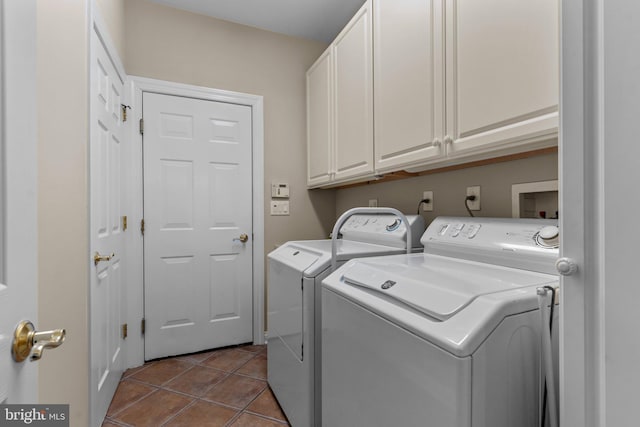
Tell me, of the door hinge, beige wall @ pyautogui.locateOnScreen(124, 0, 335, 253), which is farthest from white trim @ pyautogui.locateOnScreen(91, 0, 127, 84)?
beige wall @ pyautogui.locateOnScreen(124, 0, 335, 253)

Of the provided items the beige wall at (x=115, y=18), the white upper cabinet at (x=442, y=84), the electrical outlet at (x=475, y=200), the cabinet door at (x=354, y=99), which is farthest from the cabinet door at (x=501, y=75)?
the beige wall at (x=115, y=18)

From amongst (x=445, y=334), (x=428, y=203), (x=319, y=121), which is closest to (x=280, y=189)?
(x=319, y=121)

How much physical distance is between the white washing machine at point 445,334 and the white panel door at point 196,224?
1557mm

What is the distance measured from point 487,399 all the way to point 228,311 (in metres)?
2.23

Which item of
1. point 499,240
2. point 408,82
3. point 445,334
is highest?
point 408,82

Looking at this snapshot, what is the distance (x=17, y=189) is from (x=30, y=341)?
273 mm

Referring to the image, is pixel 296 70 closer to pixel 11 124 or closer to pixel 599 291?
pixel 11 124

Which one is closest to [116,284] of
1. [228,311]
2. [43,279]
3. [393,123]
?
[228,311]

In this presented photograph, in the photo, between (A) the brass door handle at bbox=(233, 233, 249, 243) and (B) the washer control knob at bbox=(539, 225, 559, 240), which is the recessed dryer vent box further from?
(A) the brass door handle at bbox=(233, 233, 249, 243)

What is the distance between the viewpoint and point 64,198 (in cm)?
116

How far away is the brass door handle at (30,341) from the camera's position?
535 mm

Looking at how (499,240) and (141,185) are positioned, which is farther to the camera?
(141,185)

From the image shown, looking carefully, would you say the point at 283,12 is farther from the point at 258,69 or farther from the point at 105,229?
the point at 105,229

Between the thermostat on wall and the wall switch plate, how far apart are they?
52 millimetres
